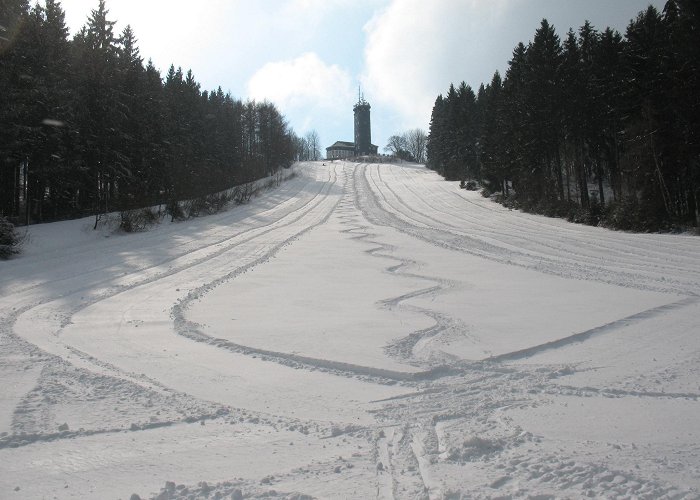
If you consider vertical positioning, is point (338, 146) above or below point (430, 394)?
above

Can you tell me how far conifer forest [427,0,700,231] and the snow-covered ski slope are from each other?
11764 mm

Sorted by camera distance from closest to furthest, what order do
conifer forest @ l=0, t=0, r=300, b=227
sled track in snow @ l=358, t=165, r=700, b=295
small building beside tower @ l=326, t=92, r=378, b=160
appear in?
1. sled track in snow @ l=358, t=165, r=700, b=295
2. conifer forest @ l=0, t=0, r=300, b=227
3. small building beside tower @ l=326, t=92, r=378, b=160

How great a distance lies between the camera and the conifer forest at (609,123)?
21.8m

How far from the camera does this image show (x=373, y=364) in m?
5.80

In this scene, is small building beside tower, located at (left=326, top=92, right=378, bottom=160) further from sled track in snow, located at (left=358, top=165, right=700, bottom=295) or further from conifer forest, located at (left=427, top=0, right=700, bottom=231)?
sled track in snow, located at (left=358, top=165, right=700, bottom=295)

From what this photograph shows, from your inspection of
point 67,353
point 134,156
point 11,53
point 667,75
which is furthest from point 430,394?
Answer: point 134,156

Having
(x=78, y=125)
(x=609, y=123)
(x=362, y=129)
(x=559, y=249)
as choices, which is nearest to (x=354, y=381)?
(x=559, y=249)

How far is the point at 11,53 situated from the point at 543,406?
27546mm

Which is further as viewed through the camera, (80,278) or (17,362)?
(80,278)

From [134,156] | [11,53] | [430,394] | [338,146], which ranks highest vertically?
[338,146]

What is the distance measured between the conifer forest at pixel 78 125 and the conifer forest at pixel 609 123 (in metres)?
22.3

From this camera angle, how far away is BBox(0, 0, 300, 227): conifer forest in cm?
2412

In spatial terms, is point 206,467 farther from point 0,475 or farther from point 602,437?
point 602,437

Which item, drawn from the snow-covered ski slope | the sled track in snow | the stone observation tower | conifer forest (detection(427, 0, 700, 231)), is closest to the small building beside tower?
the stone observation tower
